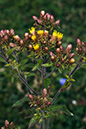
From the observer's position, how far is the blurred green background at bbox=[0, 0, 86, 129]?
381cm

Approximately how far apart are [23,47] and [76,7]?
3.82 m

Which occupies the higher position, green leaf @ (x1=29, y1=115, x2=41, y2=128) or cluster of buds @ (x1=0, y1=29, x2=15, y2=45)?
cluster of buds @ (x1=0, y1=29, x2=15, y2=45)

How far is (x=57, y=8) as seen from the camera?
18.4 feet

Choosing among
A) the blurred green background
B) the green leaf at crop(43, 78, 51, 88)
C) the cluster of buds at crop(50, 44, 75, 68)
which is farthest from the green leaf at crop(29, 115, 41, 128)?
the blurred green background

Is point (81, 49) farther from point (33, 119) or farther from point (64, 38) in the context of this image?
point (64, 38)

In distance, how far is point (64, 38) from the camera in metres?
4.95

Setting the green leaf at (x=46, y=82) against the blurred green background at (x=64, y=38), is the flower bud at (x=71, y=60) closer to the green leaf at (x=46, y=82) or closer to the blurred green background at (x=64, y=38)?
the green leaf at (x=46, y=82)

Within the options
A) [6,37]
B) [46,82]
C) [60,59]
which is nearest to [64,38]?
[46,82]

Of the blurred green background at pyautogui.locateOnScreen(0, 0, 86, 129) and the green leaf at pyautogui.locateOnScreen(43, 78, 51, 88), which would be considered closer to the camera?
the green leaf at pyautogui.locateOnScreen(43, 78, 51, 88)

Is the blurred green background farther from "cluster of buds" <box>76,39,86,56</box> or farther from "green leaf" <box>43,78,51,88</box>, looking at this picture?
"cluster of buds" <box>76,39,86,56</box>

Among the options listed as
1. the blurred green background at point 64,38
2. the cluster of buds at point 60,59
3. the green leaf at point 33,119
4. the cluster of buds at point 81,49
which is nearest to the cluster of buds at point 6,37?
the cluster of buds at point 60,59

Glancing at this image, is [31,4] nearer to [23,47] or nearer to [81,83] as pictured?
[81,83]

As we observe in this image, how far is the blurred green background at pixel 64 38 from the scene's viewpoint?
3.81m

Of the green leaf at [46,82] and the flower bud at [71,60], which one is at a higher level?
the flower bud at [71,60]
